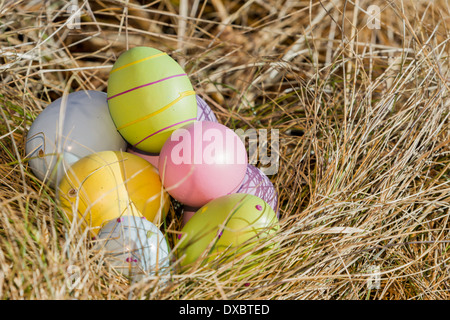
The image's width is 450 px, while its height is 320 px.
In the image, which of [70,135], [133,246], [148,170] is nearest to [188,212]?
[148,170]

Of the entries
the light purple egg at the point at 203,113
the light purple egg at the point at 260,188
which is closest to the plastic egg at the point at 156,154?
the light purple egg at the point at 203,113

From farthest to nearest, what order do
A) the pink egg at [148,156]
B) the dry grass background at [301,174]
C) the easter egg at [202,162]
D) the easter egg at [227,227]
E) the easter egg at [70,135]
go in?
the pink egg at [148,156] < the easter egg at [70,135] < the easter egg at [202,162] < the easter egg at [227,227] < the dry grass background at [301,174]

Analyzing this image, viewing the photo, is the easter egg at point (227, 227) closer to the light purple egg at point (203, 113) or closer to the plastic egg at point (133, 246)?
the plastic egg at point (133, 246)

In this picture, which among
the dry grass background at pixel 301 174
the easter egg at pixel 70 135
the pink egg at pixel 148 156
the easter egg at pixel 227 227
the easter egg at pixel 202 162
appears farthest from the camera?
the pink egg at pixel 148 156

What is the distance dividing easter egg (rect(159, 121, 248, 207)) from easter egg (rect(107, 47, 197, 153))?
0.07 m

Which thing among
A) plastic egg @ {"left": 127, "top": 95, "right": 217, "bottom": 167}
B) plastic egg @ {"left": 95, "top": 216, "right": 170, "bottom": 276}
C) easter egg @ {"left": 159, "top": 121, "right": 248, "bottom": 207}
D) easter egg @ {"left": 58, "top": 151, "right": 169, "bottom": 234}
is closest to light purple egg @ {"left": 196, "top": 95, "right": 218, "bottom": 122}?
plastic egg @ {"left": 127, "top": 95, "right": 217, "bottom": 167}

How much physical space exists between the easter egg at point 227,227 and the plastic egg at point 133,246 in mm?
77

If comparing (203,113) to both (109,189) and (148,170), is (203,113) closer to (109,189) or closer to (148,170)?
(148,170)

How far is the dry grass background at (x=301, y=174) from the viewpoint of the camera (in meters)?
1.30

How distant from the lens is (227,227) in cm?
141

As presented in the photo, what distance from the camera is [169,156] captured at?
60.2 inches

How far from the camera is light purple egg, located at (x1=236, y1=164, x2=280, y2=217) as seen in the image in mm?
1665

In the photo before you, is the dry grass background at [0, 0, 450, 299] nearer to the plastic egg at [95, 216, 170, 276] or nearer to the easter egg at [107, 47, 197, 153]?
the plastic egg at [95, 216, 170, 276]

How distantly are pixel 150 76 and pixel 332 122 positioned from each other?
78 cm
